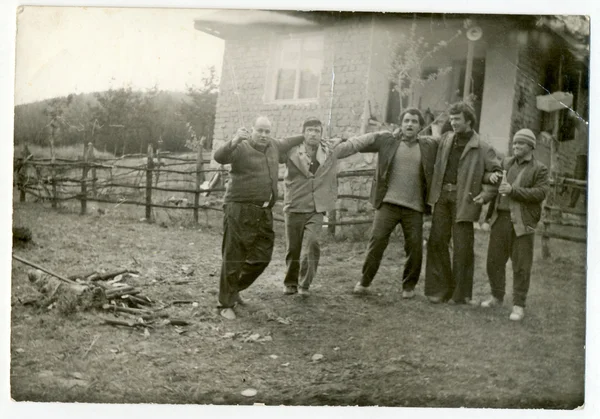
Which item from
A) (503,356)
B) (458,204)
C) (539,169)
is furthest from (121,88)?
(503,356)

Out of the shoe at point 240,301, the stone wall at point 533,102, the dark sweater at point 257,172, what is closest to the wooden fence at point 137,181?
the dark sweater at point 257,172

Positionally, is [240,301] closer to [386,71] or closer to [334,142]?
[334,142]

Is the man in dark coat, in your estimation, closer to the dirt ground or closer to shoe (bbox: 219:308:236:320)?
the dirt ground

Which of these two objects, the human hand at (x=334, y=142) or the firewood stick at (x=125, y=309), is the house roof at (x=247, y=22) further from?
the firewood stick at (x=125, y=309)

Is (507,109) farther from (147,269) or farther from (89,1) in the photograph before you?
(89,1)

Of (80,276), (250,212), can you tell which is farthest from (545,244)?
(80,276)

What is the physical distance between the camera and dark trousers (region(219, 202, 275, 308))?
12.9 feet

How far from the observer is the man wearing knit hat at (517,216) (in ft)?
13.0

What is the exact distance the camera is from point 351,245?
3.95 meters

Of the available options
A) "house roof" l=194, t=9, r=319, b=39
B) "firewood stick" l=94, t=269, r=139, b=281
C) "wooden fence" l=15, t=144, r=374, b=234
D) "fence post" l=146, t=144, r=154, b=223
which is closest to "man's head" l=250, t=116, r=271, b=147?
"wooden fence" l=15, t=144, r=374, b=234

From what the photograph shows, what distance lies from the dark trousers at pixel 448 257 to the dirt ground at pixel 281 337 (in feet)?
0.28

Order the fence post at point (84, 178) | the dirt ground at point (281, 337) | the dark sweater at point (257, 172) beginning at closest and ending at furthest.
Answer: the dirt ground at point (281, 337) → the dark sweater at point (257, 172) → the fence post at point (84, 178)

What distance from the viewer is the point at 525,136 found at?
3.95 meters

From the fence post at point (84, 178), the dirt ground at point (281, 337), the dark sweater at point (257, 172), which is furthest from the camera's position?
the fence post at point (84, 178)
